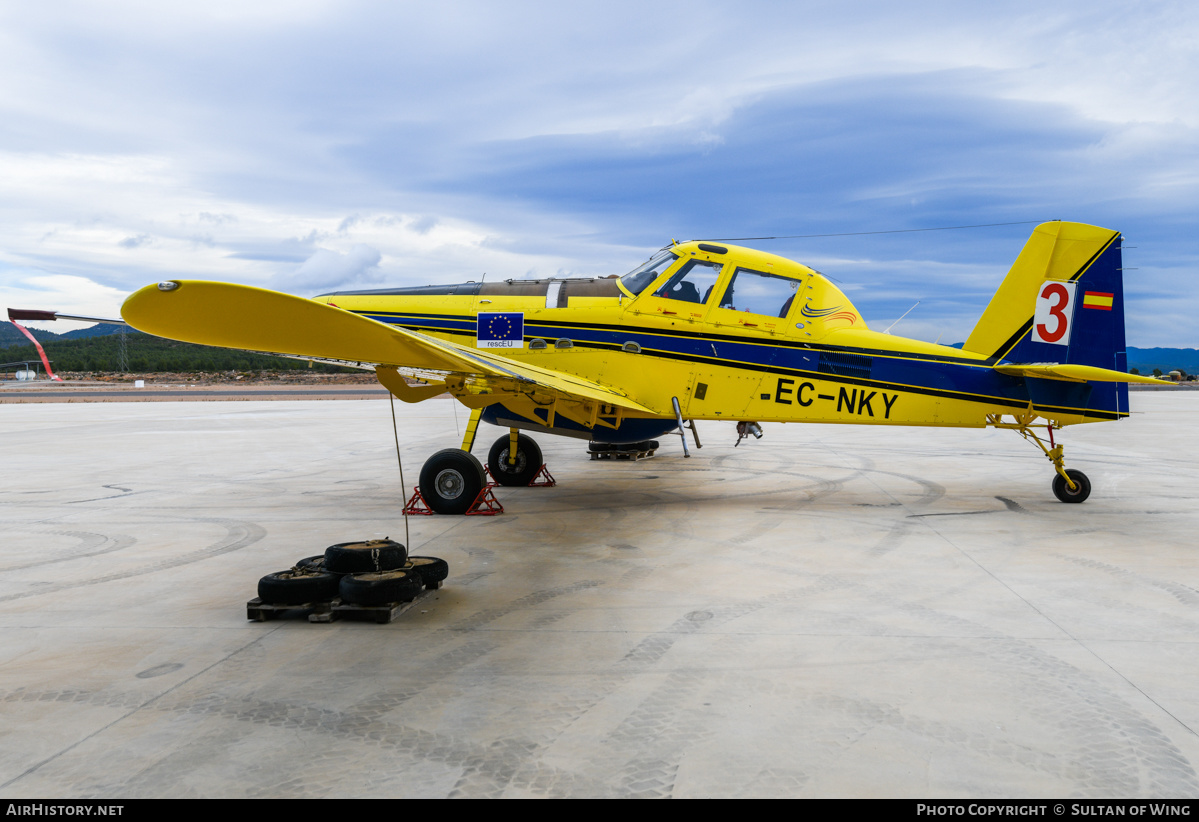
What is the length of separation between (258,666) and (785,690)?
2678 millimetres

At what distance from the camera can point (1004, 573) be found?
5.61 metres

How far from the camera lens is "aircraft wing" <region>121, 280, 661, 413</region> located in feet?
13.0

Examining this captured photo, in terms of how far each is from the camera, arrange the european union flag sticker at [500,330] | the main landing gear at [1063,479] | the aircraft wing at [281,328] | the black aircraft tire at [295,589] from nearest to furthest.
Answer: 1. the aircraft wing at [281,328]
2. the black aircraft tire at [295,589]
3. the main landing gear at [1063,479]
4. the european union flag sticker at [500,330]

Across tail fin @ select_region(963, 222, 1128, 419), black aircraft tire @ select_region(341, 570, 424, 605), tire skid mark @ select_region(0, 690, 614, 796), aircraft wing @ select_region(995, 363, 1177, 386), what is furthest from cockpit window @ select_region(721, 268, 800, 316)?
tire skid mark @ select_region(0, 690, 614, 796)

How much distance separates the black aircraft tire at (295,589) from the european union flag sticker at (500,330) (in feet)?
15.7

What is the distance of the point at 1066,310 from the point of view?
888 cm

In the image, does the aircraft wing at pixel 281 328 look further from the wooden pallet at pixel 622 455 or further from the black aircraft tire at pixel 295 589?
the wooden pallet at pixel 622 455

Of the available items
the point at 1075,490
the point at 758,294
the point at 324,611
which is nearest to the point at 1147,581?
the point at 1075,490

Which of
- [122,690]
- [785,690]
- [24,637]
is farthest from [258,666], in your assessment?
[785,690]

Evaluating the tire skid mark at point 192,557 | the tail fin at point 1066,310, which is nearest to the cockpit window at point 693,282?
the tail fin at point 1066,310

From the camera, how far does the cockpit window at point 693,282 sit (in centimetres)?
866

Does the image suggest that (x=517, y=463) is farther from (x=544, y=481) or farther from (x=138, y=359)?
(x=138, y=359)

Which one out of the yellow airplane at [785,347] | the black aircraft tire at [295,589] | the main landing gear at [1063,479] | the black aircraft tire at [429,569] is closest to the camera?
the black aircraft tire at [295,589]
